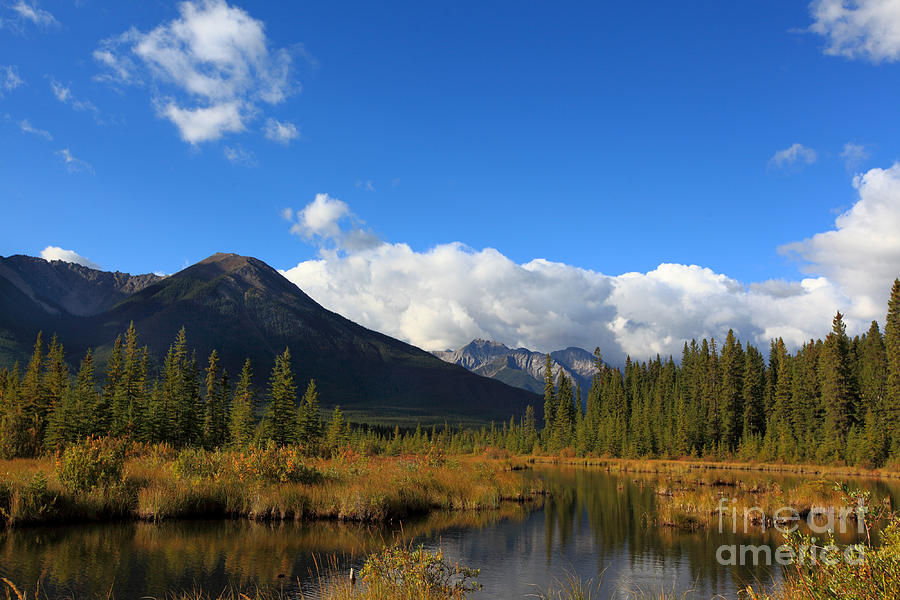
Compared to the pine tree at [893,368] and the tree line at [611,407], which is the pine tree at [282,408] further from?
the pine tree at [893,368]

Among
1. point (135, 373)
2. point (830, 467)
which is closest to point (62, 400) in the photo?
point (135, 373)

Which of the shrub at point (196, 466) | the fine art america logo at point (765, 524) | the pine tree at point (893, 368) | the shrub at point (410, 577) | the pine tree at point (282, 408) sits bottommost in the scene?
the fine art america logo at point (765, 524)

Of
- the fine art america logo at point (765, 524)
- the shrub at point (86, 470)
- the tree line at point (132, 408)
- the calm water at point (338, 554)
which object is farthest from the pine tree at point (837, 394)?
the shrub at point (86, 470)

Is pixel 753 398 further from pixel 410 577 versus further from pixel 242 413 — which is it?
pixel 410 577

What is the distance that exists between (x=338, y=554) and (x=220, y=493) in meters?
11.0

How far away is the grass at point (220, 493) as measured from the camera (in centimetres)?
2664

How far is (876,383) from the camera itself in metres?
86.6

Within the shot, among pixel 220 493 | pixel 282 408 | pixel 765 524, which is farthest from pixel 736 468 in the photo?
pixel 220 493

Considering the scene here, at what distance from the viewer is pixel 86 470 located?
2772 centimetres

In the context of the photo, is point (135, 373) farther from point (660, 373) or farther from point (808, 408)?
point (660, 373)

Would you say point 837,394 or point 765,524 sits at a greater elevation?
point 837,394

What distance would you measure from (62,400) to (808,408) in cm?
9922

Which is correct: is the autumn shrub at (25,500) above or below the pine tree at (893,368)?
below

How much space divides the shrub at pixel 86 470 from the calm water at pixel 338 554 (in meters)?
2.21
